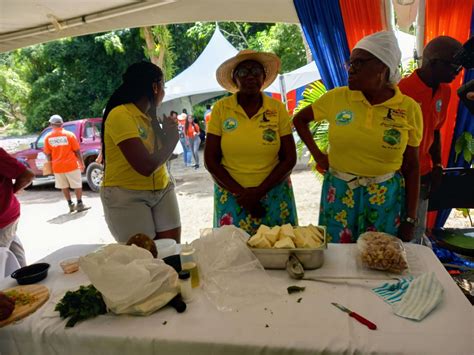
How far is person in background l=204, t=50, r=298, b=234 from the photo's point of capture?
1895mm

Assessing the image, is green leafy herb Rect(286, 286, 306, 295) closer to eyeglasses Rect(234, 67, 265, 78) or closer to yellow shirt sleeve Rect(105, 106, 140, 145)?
yellow shirt sleeve Rect(105, 106, 140, 145)

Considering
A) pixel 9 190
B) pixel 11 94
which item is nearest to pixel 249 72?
pixel 9 190

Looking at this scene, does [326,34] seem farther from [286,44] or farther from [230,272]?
[286,44]

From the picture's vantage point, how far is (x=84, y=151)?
7387 millimetres

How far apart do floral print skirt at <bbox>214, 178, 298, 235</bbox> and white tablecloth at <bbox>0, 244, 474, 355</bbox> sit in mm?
716

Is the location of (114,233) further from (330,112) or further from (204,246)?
(330,112)

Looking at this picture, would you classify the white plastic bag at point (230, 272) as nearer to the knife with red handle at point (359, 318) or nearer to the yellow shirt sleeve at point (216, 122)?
the knife with red handle at point (359, 318)

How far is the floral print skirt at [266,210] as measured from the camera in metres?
1.94

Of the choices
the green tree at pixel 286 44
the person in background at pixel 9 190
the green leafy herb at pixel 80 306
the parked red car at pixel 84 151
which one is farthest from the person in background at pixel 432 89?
the green tree at pixel 286 44

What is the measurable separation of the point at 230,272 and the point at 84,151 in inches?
275

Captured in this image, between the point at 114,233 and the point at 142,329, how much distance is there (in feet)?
3.35

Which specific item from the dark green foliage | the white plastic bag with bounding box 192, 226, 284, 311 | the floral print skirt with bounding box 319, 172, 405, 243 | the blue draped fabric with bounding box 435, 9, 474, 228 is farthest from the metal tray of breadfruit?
the dark green foliage

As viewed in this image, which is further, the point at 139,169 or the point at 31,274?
the point at 139,169

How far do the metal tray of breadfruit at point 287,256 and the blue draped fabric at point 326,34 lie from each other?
222cm
